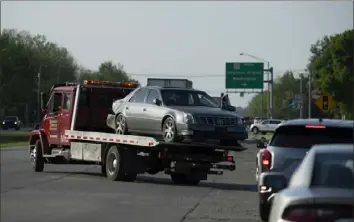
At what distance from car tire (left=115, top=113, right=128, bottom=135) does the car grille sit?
279cm

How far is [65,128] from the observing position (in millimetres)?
23031

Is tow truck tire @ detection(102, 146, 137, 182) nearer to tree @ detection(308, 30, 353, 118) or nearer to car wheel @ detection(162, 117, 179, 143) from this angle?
car wheel @ detection(162, 117, 179, 143)

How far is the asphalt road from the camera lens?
44.0 ft

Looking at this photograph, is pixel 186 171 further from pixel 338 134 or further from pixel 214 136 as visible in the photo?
pixel 338 134

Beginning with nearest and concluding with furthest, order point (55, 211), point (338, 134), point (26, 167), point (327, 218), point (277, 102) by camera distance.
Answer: point (327, 218) < point (338, 134) < point (55, 211) < point (26, 167) < point (277, 102)

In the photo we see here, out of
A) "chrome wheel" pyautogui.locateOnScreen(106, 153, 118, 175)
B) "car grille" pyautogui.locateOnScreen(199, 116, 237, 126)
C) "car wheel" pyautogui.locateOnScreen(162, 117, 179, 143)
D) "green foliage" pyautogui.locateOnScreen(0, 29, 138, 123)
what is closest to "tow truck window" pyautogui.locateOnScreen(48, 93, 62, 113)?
"chrome wheel" pyautogui.locateOnScreen(106, 153, 118, 175)

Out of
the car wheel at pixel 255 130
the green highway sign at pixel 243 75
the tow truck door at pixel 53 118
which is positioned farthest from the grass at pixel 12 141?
the car wheel at pixel 255 130

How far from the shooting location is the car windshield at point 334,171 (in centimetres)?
724

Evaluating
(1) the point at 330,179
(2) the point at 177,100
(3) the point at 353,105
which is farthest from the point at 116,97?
(3) the point at 353,105

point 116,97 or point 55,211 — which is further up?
point 116,97

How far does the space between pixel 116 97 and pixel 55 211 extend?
947cm

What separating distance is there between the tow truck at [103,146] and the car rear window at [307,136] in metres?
6.22

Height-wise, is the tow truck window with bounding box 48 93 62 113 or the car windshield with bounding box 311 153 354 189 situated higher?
the tow truck window with bounding box 48 93 62 113

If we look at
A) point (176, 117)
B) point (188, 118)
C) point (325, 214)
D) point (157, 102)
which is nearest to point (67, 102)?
point (157, 102)
